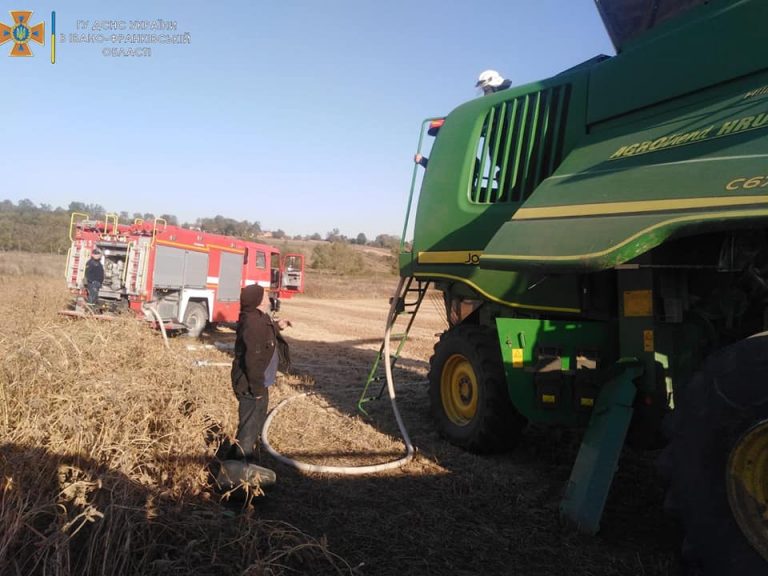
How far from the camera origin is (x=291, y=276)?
58.0 feet

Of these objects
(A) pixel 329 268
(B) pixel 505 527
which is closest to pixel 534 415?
(B) pixel 505 527

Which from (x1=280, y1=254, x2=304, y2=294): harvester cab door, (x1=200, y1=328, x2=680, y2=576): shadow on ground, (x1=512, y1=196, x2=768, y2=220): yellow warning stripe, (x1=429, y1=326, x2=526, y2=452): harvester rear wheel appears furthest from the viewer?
(x1=280, y1=254, x2=304, y2=294): harvester cab door

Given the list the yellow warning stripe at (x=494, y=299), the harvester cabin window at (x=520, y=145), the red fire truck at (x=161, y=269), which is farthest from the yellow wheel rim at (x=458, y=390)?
the red fire truck at (x=161, y=269)

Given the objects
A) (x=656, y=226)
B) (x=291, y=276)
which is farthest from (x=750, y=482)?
(x=291, y=276)

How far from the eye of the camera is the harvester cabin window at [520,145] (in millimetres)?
4793

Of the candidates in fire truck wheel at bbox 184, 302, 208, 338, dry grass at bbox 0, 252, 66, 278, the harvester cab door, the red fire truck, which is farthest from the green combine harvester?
dry grass at bbox 0, 252, 66, 278

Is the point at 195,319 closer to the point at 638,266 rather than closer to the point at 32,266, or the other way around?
the point at 638,266

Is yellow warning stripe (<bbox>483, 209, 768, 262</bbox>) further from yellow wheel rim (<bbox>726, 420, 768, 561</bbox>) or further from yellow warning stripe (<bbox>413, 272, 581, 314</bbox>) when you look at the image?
yellow warning stripe (<bbox>413, 272, 581, 314</bbox>)

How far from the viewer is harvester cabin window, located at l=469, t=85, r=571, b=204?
479 cm

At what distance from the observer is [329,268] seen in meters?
45.0

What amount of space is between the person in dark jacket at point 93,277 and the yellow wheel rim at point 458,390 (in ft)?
31.6

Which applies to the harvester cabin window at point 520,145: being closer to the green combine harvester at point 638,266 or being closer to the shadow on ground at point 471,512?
the green combine harvester at point 638,266

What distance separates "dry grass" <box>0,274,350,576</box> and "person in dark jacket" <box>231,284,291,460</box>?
24 centimetres

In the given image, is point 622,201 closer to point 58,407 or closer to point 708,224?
point 708,224
